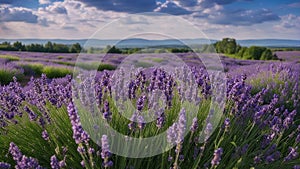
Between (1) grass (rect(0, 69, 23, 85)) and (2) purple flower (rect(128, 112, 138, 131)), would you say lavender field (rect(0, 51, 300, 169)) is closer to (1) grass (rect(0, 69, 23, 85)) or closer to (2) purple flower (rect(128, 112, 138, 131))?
(2) purple flower (rect(128, 112, 138, 131))

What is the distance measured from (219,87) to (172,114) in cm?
52

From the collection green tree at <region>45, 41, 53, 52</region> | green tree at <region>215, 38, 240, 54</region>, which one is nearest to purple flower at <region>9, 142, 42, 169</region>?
green tree at <region>215, 38, 240, 54</region>

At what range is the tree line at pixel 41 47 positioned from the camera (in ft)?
96.3

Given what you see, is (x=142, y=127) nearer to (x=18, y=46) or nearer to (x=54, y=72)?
(x=54, y=72)

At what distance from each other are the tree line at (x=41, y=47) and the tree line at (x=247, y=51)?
539 inches

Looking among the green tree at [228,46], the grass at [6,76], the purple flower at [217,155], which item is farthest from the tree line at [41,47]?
the purple flower at [217,155]

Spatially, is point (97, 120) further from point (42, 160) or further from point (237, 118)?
point (237, 118)

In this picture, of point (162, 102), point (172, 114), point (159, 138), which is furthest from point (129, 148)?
point (162, 102)

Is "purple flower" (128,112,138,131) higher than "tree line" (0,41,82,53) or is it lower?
lower

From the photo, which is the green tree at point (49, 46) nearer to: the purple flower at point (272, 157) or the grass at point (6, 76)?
the grass at point (6, 76)

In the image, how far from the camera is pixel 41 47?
30031 millimetres

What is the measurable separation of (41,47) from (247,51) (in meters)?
18.9

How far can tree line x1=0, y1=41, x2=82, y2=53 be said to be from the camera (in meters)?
29.3

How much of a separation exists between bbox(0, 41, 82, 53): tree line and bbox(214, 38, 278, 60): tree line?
13.7 m
